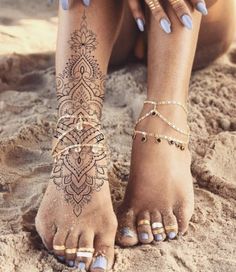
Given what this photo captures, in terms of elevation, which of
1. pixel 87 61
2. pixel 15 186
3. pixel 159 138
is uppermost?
pixel 87 61

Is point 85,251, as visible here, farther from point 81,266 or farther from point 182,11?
point 182,11

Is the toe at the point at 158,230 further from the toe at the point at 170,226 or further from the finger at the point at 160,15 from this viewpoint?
the finger at the point at 160,15

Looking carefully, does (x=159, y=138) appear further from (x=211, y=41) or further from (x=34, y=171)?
(x=211, y=41)

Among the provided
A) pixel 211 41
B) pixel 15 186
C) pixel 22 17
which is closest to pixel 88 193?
pixel 15 186

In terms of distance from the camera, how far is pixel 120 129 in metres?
1.49

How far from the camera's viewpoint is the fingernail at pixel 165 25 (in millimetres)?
1220

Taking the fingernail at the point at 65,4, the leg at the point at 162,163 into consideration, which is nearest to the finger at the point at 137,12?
the leg at the point at 162,163

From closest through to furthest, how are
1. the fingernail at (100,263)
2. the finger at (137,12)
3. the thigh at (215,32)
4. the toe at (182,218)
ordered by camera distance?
the fingernail at (100,263), the toe at (182,218), the finger at (137,12), the thigh at (215,32)

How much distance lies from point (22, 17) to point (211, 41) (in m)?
0.67

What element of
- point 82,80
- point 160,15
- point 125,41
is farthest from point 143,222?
point 125,41

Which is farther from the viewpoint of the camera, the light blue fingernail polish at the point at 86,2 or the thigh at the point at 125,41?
the thigh at the point at 125,41

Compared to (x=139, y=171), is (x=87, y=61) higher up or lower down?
higher up

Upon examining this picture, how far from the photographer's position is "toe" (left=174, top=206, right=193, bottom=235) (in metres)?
1.15

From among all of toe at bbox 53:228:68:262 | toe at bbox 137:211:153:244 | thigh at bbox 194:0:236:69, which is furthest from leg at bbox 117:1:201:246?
thigh at bbox 194:0:236:69
